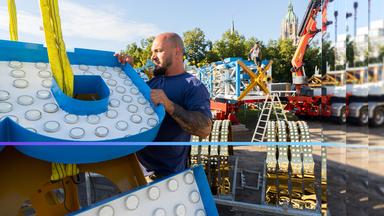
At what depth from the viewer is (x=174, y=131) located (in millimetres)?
1851

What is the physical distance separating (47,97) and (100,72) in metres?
0.39

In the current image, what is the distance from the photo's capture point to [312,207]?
3.51 m

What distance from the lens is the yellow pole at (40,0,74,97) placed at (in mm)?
1173

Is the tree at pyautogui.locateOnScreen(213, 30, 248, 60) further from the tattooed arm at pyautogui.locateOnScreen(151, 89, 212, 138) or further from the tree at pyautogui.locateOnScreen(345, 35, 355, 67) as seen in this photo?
the tree at pyautogui.locateOnScreen(345, 35, 355, 67)

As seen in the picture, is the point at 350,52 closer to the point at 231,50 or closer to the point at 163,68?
the point at 163,68

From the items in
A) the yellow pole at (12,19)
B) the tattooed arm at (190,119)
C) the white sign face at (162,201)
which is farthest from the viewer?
the yellow pole at (12,19)

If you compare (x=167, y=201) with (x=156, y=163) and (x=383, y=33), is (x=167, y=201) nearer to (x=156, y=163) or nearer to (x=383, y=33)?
(x=156, y=163)

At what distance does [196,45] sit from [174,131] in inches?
1315

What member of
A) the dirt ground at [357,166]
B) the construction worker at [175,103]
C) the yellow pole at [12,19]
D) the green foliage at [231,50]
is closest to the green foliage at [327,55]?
the dirt ground at [357,166]

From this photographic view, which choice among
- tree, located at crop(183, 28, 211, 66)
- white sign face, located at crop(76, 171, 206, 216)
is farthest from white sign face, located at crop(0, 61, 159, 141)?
tree, located at crop(183, 28, 211, 66)

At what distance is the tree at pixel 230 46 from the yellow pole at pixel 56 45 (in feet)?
104

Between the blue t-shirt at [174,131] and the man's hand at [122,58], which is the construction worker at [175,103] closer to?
the blue t-shirt at [174,131]

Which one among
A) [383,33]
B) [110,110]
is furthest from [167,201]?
[383,33]

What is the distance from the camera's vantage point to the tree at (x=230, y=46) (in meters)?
32.5
